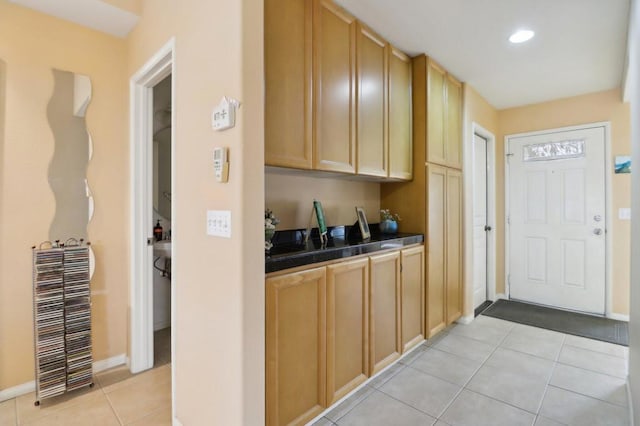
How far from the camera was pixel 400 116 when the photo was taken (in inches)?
102

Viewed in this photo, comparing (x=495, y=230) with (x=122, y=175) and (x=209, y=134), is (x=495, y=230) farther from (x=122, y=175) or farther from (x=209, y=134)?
(x=122, y=175)

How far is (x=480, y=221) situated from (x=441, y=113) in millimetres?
1689

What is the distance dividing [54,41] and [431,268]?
3239mm

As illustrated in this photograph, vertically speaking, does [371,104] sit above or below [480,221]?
above

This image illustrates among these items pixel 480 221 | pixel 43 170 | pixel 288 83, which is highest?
pixel 288 83

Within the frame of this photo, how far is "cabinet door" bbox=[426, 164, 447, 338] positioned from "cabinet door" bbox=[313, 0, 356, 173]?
0.99 meters

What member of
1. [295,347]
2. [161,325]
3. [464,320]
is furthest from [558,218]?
[161,325]

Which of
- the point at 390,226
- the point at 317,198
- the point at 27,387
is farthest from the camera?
the point at 390,226

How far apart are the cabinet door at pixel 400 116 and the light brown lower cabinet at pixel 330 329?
0.71 meters

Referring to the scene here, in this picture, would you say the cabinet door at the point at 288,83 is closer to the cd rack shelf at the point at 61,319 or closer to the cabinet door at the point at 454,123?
the cd rack shelf at the point at 61,319

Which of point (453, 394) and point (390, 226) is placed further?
point (390, 226)

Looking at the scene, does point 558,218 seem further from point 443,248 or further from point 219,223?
point 219,223

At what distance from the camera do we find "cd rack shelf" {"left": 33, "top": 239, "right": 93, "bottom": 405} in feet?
6.22

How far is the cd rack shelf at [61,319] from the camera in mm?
1896
